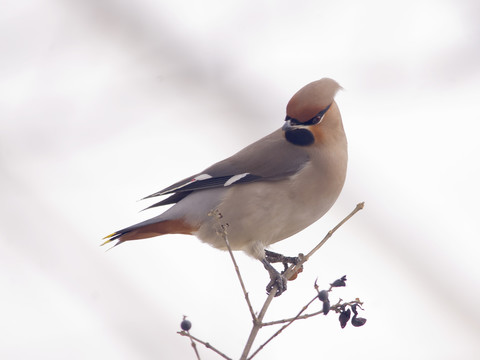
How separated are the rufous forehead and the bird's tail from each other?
2.76 ft

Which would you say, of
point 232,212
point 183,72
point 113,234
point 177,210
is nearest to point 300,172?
point 232,212

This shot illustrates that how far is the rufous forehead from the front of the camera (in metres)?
3.65

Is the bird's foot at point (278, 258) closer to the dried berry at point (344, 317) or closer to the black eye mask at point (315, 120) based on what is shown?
the black eye mask at point (315, 120)

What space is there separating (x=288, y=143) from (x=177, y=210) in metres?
0.76

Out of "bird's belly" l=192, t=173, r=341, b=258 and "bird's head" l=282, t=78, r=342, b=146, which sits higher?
"bird's head" l=282, t=78, r=342, b=146

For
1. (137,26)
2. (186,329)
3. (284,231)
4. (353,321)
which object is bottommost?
(353,321)

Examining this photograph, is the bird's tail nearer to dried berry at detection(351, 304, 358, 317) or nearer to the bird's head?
the bird's head

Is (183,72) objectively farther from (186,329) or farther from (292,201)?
(292,201)

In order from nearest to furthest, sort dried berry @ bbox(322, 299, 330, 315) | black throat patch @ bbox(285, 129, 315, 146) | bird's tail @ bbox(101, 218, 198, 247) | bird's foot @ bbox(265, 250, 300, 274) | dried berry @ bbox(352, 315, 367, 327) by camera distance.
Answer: dried berry @ bbox(322, 299, 330, 315), dried berry @ bbox(352, 315, 367, 327), bird's tail @ bbox(101, 218, 198, 247), black throat patch @ bbox(285, 129, 315, 146), bird's foot @ bbox(265, 250, 300, 274)

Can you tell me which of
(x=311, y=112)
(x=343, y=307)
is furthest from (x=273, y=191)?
(x=343, y=307)

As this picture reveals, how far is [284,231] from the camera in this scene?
3.81 metres

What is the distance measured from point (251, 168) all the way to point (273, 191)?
0.76 ft

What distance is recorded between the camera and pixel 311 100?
3695mm

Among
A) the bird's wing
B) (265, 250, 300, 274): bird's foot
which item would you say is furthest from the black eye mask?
(265, 250, 300, 274): bird's foot
